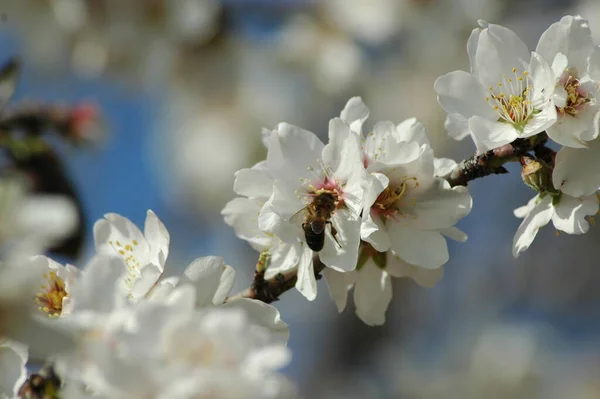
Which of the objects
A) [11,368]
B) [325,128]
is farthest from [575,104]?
[325,128]

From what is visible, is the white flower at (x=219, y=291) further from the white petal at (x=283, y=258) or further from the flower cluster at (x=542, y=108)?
the flower cluster at (x=542, y=108)

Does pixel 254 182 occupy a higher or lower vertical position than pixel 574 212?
higher

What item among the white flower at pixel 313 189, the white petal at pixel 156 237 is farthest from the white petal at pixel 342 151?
the white petal at pixel 156 237

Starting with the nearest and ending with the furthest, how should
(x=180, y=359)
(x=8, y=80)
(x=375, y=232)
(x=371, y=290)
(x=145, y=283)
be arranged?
(x=180, y=359)
(x=145, y=283)
(x=375, y=232)
(x=371, y=290)
(x=8, y=80)

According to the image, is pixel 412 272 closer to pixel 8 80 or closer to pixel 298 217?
pixel 298 217

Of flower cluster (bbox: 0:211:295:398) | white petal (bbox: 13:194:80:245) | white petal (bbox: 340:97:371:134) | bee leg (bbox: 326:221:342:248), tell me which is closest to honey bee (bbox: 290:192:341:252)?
bee leg (bbox: 326:221:342:248)

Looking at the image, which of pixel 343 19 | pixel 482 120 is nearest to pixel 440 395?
pixel 343 19
